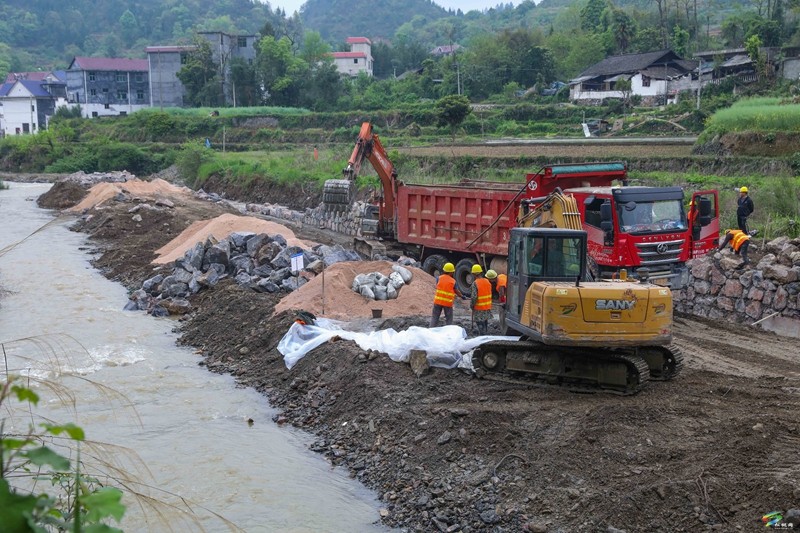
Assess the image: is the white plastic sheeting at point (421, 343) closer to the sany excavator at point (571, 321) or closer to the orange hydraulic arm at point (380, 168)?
the sany excavator at point (571, 321)

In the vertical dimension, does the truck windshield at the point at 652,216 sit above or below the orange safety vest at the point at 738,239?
above

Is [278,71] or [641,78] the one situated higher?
[278,71]

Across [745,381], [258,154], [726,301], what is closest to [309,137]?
[258,154]

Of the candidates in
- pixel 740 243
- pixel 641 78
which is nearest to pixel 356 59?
pixel 641 78

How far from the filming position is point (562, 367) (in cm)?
1136

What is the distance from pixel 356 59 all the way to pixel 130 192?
73.4 meters

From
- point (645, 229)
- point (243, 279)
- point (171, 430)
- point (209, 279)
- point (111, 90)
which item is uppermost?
point (111, 90)

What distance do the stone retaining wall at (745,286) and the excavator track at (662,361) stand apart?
15.2 feet

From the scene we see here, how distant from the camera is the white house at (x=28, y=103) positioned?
92375 millimetres

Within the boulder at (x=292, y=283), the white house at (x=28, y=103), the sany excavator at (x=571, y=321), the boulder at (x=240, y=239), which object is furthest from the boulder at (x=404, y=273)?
the white house at (x=28, y=103)

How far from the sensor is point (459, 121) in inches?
1882

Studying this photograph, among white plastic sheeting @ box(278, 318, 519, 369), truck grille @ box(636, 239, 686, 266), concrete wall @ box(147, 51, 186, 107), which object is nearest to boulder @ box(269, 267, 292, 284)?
white plastic sheeting @ box(278, 318, 519, 369)

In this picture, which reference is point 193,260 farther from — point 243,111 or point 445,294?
point 243,111

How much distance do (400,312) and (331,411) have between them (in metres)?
4.16
